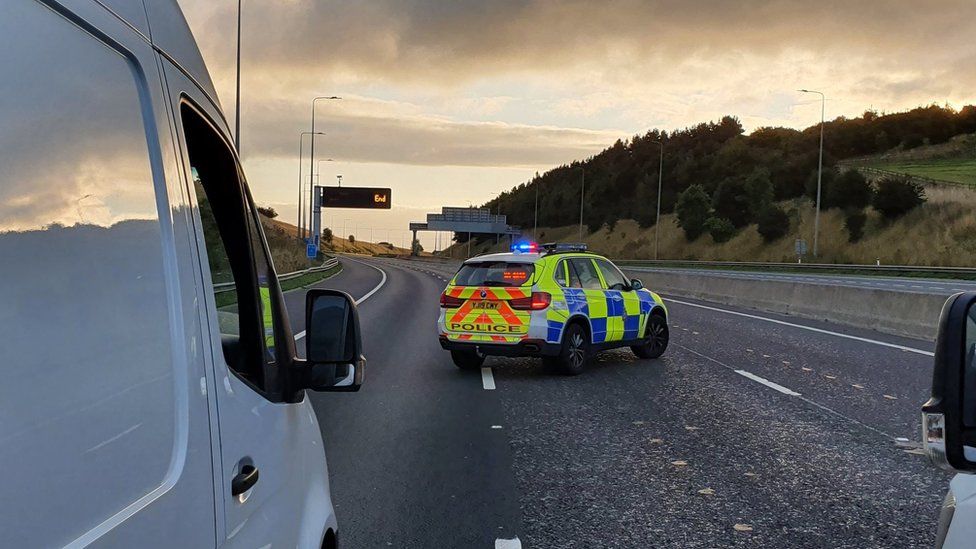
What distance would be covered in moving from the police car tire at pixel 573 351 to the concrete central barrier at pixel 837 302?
676 centimetres

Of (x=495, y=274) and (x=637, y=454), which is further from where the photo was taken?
(x=495, y=274)

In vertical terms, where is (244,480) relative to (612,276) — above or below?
above

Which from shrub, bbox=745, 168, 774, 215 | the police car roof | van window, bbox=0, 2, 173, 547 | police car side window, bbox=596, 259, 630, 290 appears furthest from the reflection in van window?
shrub, bbox=745, 168, 774, 215

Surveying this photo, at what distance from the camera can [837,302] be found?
67.0 ft

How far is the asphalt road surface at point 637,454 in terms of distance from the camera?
5.47 metres

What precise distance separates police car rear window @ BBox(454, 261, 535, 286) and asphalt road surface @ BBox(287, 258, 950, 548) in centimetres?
125

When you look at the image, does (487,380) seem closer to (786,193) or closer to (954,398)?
(954,398)

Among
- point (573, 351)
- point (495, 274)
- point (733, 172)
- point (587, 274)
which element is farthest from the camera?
point (733, 172)

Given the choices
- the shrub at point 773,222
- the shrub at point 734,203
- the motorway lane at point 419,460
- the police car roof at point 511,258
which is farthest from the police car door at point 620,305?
the shrub at point 734,203

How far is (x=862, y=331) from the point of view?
59.6ft

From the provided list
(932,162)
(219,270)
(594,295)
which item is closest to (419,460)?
(219,270)

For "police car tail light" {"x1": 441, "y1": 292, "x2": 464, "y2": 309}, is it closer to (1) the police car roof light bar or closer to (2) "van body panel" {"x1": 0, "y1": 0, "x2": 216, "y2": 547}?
(1) the police car roof light bar

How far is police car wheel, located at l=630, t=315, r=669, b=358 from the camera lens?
1355 cm

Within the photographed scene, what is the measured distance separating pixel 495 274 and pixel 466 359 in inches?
54.9
